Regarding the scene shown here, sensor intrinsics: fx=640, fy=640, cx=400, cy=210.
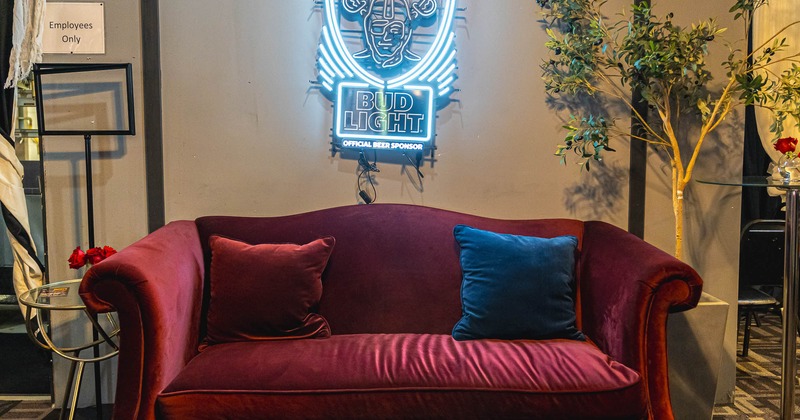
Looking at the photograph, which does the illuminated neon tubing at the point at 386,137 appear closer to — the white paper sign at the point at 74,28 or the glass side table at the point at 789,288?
the white paper sign at the point at 74,28

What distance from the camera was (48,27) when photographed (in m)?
2.83

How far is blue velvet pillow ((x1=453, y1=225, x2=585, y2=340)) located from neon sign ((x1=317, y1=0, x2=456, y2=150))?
696 mm

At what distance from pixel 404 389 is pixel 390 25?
163cm

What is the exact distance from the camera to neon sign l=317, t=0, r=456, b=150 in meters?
2.84

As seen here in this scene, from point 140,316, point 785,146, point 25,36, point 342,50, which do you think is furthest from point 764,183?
point 25,36

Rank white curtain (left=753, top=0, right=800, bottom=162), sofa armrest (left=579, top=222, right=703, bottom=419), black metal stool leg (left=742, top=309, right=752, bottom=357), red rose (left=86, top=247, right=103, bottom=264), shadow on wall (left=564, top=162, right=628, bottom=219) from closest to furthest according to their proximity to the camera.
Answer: sofa armrest (left=579, top=222, right=703, bottom=419), red rose (left=86, top=247, right=103, bottom=264), shadow on wall (left=564, top=162, right=628, bottom=219), white curtain (left=753, top=0, right=800, bottom=162), black metal stool leg (left=742, top=309, right=752, bottom=357)

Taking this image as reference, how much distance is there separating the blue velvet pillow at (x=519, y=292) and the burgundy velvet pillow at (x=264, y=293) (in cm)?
58

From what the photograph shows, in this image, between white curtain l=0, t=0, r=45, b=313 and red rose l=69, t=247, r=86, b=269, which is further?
white curtain l=0, t=0, r=45, b=313

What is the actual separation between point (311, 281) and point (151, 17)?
4.63 ft

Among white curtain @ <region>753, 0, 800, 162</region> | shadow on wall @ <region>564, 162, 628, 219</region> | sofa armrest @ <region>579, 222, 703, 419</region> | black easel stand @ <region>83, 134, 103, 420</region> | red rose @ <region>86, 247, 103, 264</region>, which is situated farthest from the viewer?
white curtain @ <region>753, 0, 800, 162</region>

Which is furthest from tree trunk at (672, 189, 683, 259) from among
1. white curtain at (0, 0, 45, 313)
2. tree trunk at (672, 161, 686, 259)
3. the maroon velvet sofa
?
white curtain at (0, 0, 45, 313)

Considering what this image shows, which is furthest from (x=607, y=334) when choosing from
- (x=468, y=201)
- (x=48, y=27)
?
(x=48, y=27)

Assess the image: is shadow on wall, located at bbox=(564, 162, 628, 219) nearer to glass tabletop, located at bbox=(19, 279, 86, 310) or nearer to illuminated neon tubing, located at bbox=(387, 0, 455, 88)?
illuminated neon tubing, located at bbox=(387, 0, 455, 88)

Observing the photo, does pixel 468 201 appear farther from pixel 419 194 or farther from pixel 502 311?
pixel 502 311
